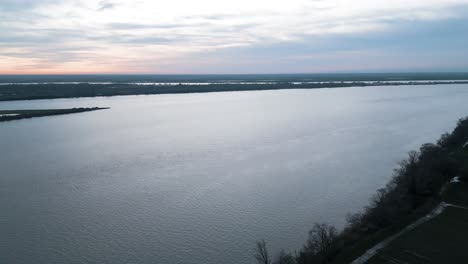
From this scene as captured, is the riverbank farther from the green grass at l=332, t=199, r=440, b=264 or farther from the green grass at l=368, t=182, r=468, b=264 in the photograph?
the green grass at l=368, t=182, r=468, b=264

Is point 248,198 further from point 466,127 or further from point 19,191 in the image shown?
point 466,127

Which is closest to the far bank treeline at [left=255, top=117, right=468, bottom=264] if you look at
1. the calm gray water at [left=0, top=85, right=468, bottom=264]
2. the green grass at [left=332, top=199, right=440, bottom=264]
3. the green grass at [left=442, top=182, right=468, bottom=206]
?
the green grass at [left=332, top=199, right=440, bottom=264]

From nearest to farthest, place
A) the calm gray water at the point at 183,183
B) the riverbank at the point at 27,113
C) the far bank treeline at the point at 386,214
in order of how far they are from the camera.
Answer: the far bank treeline at the point at 386,214 → the calm gray water at the point at 183,183 → the riverbank at the point at 27,113

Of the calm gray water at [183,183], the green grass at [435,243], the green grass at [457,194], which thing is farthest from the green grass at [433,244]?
the calm gray water at [183,183]

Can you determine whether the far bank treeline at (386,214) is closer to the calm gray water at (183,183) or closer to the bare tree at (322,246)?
the bare tree at (322,246)

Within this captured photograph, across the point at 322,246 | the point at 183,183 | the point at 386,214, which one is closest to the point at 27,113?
the point at 183,183

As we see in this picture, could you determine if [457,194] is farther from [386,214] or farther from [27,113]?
[27,113]
